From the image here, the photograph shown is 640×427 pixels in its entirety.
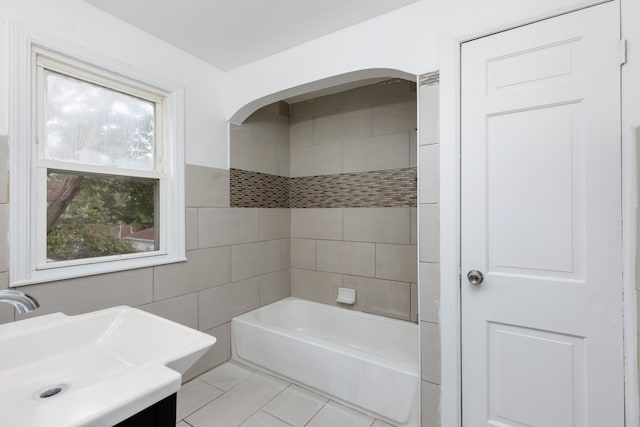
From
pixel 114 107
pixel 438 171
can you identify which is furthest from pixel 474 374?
pixel 114 107

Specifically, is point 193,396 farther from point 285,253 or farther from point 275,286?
point 285,253

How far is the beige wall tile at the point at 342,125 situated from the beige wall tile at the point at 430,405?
1.97 m

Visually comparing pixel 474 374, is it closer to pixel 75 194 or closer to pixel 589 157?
pixel 589 157

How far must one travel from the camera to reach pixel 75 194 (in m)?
1.75

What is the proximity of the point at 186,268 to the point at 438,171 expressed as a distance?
5.90ft

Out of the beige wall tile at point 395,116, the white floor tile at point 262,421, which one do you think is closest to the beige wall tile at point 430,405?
the white floor tile at point 262,421

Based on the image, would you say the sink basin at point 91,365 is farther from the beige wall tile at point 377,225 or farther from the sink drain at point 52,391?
the beige wall tile at point 377,225

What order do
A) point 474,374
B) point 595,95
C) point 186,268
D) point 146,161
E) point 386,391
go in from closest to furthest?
1. point 595,95
2. point 474,374
3. point 386,391
4. point 146,161
5. point 186,268

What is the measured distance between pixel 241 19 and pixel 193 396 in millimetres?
2434

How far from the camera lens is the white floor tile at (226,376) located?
2.21m

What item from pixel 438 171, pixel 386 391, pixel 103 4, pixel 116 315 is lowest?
pixel 386 391

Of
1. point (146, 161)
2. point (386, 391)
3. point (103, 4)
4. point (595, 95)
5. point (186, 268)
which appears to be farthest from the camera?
point (186, 268)

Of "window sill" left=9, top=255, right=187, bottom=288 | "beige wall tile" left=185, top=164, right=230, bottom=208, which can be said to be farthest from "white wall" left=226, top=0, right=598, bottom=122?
"window sill" left=9, top=255, right=187, bottom=288

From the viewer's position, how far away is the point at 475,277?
152cm
